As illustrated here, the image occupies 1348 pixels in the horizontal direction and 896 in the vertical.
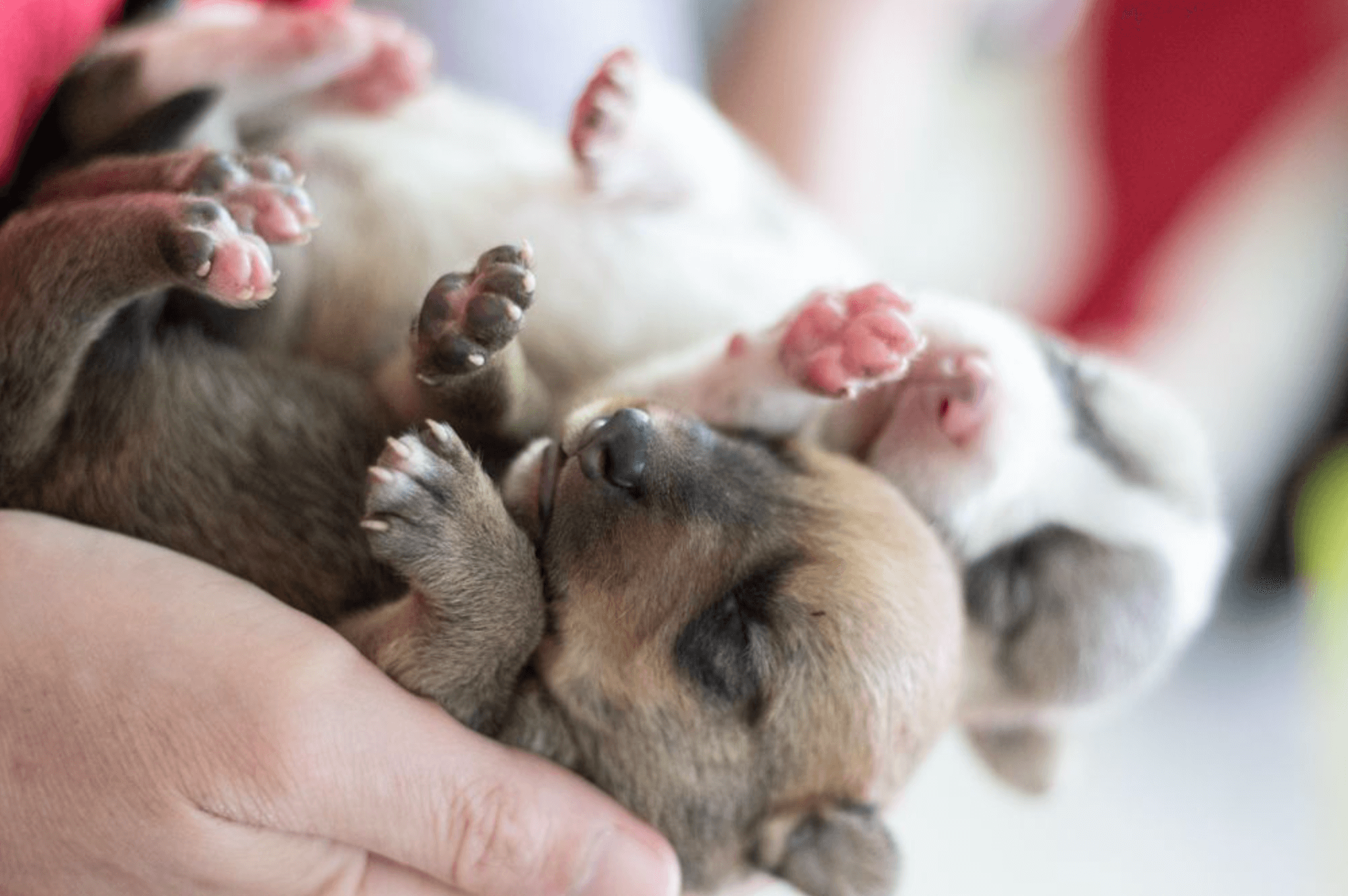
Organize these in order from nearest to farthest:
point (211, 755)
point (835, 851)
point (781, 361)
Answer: point (211, 755), point (835, 851), point (781, 361)

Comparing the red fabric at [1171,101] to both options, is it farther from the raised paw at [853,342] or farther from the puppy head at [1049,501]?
the raised paw at [853,342]

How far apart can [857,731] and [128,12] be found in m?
1.67

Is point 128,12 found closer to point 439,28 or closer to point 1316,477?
point 439,28

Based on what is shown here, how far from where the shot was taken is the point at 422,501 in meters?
1.39

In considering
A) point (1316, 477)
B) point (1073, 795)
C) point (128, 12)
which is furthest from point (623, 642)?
point (1316, 477)

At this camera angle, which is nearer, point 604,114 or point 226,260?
point 226,260

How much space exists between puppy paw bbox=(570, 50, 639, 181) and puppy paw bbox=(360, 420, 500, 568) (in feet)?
2.52

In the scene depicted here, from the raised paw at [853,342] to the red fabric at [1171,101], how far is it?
2378 millimetres

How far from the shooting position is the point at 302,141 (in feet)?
6.76

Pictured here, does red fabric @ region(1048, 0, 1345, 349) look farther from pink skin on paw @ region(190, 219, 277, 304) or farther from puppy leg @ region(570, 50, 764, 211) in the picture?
pink skin on paw @ region(190, 219, 277, 304)

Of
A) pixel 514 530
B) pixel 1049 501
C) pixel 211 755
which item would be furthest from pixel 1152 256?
pixel 211 755

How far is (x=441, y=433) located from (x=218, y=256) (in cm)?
32

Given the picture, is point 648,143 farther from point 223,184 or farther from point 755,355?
point 223,184

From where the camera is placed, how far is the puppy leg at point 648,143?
80.4 inches
